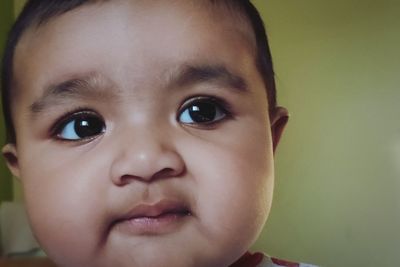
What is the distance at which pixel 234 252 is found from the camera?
0.50 m

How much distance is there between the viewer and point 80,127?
508 mm

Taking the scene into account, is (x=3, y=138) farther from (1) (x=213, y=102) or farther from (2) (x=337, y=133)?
(1) (x=213, y=102)

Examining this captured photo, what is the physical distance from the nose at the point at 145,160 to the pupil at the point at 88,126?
4cm

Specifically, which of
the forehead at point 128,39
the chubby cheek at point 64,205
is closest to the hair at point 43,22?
the forehead at point 128,39

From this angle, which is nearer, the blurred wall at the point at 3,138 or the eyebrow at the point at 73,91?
the eyebrow at the point at 73,91

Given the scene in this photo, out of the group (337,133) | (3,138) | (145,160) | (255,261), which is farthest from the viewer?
(3,138)

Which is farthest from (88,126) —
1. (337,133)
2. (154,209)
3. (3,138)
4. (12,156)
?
(3,138)

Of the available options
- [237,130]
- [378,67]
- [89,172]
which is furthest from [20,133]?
[378,67]

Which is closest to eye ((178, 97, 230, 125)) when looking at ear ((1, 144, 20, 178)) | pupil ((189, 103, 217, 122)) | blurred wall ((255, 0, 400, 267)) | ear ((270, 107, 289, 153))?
pupil ((189, 103, 217, 122))

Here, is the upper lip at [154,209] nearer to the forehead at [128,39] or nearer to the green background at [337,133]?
the forehead at [128,39]

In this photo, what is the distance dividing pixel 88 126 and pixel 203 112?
4.3 inches

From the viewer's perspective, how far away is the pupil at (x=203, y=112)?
507 millimetres

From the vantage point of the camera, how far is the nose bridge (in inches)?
A: 17.6

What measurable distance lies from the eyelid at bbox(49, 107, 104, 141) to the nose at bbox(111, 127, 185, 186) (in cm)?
5
